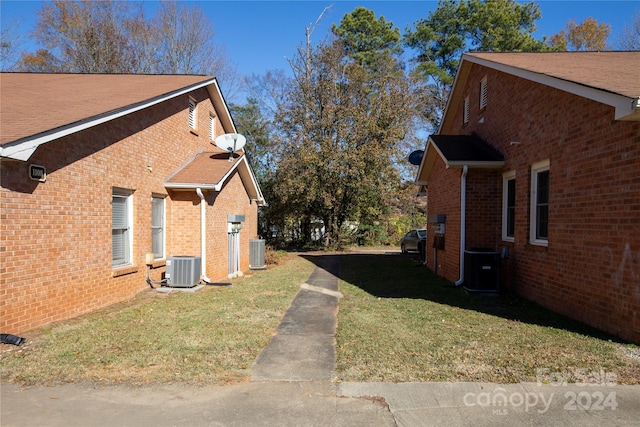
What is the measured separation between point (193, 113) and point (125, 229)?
494cm

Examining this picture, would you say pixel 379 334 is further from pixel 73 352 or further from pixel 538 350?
pixel 73 352

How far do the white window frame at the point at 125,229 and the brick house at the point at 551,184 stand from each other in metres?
7.34

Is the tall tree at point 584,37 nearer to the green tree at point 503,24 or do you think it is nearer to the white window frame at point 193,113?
the green tree at point 503,24

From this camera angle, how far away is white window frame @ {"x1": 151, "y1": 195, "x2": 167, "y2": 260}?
9633mm

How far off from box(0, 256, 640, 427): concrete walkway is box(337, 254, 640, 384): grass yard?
28cm

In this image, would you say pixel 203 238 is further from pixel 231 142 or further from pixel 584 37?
pixel 584 37

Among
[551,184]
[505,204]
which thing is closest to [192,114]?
[505,204]

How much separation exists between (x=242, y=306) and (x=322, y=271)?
6.29 meters

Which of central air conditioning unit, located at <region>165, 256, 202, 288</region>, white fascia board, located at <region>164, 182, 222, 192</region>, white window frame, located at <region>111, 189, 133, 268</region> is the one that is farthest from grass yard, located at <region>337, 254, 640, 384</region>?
white window frame, located at <region>111, 189, 133, 268</region>

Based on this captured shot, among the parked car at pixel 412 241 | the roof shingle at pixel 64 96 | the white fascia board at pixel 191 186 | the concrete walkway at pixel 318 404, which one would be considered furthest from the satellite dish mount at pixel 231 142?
the parked car at pixel 412 241

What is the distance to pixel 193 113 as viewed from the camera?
1218cm

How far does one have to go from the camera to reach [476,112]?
11.8m

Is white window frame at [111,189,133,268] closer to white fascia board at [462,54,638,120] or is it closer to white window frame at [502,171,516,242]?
white fascia board at [462,54,638,120]

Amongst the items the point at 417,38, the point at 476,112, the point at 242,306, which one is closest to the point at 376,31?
the point at 417,38
